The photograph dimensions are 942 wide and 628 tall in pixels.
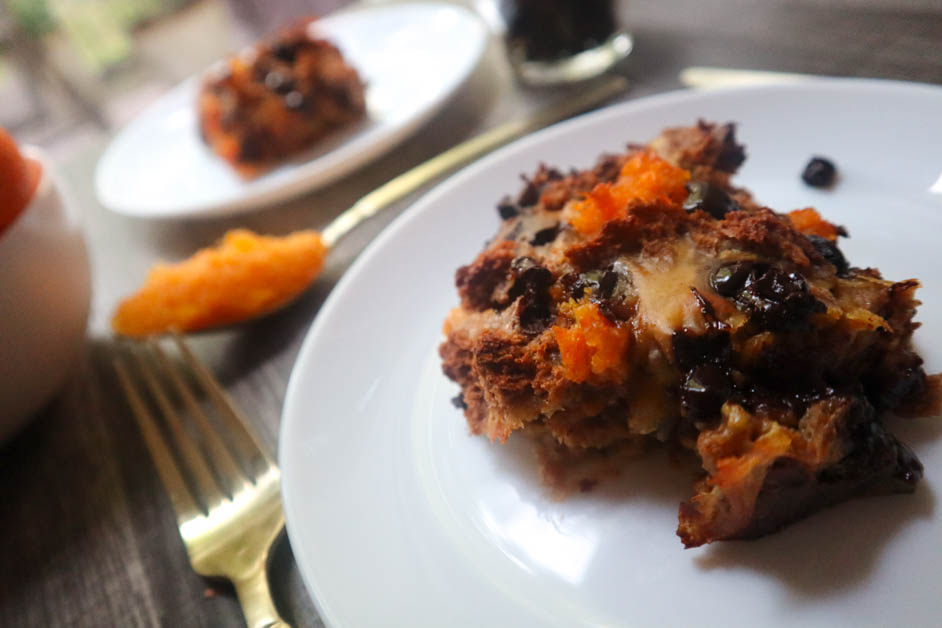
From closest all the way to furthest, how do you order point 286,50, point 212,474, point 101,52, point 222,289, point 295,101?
1. point 212,474
2. point 222,289
3. point 295,101
4. point 286,50
5. point 101,52

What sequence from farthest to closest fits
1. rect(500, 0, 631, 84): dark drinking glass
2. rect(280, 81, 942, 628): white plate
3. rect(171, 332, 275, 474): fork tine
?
rect(500, 0, 631, 84): dark drinking glass < rect(171, 332, 275, 474): fork tine < rect(280, 81, 942, 628): white plate

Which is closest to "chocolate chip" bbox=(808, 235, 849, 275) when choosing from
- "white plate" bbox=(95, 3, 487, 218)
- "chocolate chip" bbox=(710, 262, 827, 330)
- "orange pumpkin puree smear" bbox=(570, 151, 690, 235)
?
"chocolate chip" bbox=(710, 262, 827, 330)

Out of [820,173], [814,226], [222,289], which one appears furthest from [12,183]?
[820,173]

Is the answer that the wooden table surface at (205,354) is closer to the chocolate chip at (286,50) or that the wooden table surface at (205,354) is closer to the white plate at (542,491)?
the white plate at (542,491)

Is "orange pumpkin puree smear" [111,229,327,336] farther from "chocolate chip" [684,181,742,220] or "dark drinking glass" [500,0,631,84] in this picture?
"dark drinking glass" [500,0,631,84]

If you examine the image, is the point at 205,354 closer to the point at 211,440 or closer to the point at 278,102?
the point at 211,440

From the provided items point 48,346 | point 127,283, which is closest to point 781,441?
point 48,346

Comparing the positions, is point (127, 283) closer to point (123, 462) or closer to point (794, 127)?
point (123, 462)
